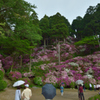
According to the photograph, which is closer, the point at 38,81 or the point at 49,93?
→ the point at 49,93

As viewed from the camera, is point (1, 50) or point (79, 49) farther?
point (79, 49)

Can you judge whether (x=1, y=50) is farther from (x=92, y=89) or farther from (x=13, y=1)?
(x=92, y=89)

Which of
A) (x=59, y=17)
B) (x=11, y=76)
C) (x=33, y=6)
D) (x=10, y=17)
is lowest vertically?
(x=11, y=76)

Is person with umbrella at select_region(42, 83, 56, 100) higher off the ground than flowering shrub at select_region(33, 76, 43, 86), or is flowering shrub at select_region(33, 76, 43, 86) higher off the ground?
person with umbrella at select_region(42, 83, 56, 100)

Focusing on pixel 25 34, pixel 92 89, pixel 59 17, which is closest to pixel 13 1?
pixel 25 34

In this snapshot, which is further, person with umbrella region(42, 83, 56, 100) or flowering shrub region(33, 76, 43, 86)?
flowering shrub region(33, 76, 43, 86)

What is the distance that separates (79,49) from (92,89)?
18.1 metres

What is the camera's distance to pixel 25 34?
1878 cm

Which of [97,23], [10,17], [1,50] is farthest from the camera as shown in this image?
[97,23]

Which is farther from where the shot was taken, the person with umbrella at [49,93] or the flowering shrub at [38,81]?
the flowering shrub at [38,81]

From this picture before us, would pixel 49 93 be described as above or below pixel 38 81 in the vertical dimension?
above

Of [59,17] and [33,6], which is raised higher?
[59,17]

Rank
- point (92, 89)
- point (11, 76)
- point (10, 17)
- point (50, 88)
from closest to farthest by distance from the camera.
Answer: point (50, 88)
point (92, 89)
point (11, 76)
point (10, 17)

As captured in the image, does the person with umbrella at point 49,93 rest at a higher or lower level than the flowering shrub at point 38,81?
higher
